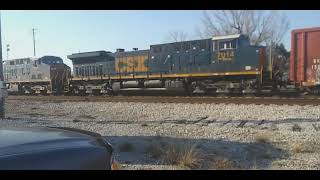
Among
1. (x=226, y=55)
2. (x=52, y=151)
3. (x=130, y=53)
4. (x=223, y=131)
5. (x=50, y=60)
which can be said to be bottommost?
(x=223, y=131)

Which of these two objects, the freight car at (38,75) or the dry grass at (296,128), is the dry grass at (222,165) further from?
the freight car at (38,75)

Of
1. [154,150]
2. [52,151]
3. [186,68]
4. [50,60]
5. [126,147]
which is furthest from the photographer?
[50,60]

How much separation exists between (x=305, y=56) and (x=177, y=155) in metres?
14.9

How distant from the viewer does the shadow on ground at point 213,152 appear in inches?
296

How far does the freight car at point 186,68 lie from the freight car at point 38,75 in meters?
3.06

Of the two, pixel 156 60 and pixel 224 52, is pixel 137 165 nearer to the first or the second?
pixel 224 52

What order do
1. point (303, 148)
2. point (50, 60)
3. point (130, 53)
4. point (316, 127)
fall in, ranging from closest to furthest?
point (303, 148), point (316, 127), point (130, 53), point (50, 60)

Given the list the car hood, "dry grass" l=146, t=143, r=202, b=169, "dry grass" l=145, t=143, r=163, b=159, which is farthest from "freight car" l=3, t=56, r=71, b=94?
the car hood

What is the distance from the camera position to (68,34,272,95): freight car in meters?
23.2

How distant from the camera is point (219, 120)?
1345 centimetres

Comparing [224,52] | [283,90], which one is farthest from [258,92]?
[224,52]

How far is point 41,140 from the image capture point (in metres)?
3.11

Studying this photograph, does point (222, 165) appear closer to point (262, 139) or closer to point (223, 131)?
point (262, 139)

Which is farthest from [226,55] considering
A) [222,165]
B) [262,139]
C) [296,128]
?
[222,165]
